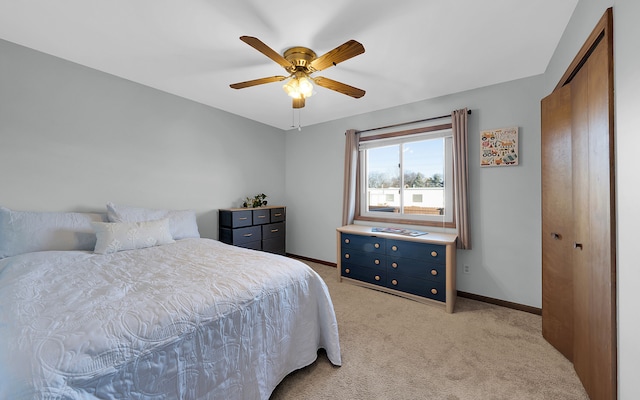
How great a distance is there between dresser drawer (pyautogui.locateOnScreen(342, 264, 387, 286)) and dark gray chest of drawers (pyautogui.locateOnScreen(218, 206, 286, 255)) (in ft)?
4.40

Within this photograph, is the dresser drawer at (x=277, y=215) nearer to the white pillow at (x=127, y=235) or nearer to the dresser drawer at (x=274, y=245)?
the dresser drawer at (x=274, y=245)

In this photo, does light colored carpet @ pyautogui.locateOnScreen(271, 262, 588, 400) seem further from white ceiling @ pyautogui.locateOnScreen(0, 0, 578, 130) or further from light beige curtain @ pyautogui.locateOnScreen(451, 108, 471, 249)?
white ceiling @ pyautogui.locateOnScreen(0, 0, 578, 130)

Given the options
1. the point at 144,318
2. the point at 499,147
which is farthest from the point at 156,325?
the point at 499,147

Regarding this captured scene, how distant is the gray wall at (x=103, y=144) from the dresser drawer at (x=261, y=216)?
1.37ft

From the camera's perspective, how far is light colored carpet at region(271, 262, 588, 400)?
1.54 m

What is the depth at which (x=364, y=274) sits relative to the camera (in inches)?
129

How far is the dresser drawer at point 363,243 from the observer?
10.3 ft

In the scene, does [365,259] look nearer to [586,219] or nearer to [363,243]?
[363,243]

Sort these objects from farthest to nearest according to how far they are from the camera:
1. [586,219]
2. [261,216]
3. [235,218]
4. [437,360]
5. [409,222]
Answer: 1. [261,216]
2. [235,218]
3. [409,222]
4. [437,360]
5. [586,219]

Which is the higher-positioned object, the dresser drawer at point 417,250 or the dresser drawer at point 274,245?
the dresser drawer at point 417,250

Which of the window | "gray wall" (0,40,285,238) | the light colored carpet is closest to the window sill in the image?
the window

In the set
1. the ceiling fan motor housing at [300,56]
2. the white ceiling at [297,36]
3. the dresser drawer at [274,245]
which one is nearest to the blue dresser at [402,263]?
the dresser drawer at [274,245]

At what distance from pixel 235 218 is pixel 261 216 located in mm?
467

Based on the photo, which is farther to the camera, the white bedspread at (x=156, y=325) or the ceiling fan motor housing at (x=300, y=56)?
the ceiling fan motor housing at (x=300, y=56)
